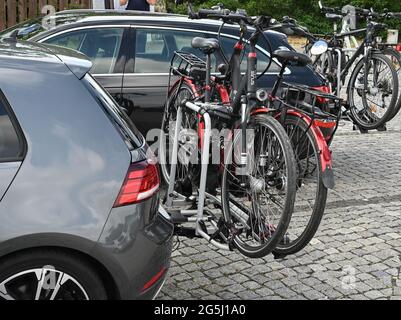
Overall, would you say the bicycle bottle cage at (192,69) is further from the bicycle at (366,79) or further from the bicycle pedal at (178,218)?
the bicycle at (366,79)

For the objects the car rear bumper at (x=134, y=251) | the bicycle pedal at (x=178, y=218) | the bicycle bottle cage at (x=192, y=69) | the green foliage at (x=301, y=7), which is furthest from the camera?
the green foliage at (x=301, y=7)

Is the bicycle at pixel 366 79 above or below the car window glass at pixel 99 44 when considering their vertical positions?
below

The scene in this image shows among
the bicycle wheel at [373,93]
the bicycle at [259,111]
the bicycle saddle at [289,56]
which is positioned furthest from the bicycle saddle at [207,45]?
the bicycle wheel at [373,93]

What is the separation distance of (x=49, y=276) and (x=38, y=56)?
115cm

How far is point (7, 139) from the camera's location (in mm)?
2693

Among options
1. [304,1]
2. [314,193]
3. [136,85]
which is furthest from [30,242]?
[304,1]

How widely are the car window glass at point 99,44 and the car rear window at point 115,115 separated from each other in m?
2.48

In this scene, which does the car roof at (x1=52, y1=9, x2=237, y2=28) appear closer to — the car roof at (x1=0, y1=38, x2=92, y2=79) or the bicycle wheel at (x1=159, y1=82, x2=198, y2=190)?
the bicycle wheel at (x1=159, y1=82, x2=198, y2=190)

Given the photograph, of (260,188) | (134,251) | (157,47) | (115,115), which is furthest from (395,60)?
(134,251)

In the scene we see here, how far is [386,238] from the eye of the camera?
486 centimetres

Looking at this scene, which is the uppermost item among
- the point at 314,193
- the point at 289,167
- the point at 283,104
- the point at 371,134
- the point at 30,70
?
the point at 30,70

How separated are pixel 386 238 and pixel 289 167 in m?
1.96

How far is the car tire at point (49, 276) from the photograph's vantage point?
8.67ft
